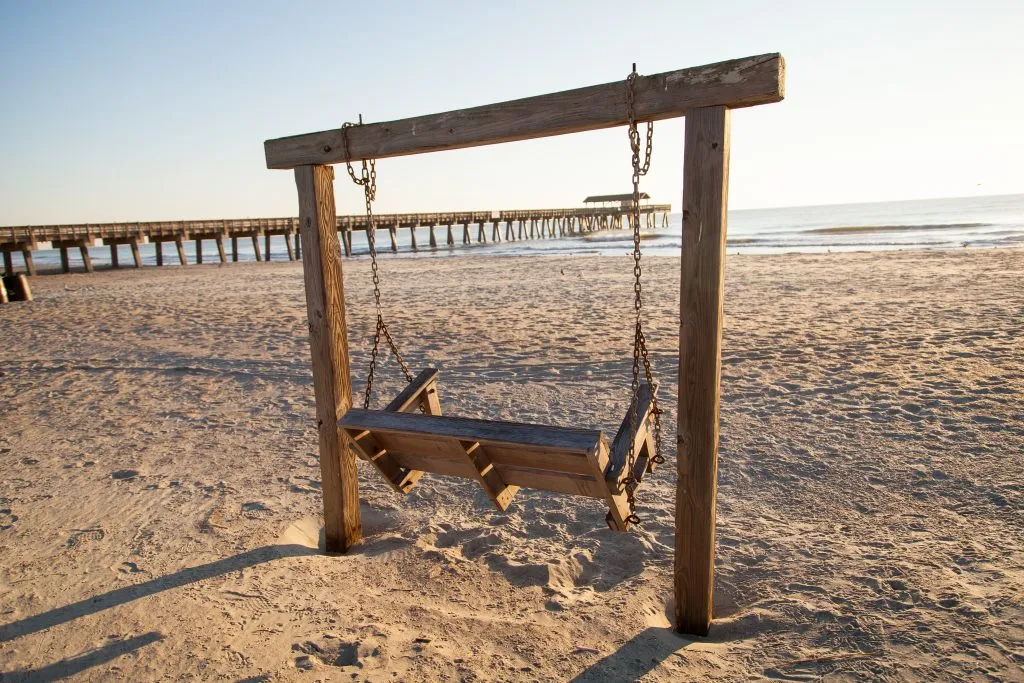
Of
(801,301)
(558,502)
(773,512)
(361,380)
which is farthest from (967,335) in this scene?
(361,380)

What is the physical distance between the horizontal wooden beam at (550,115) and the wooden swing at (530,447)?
7cm

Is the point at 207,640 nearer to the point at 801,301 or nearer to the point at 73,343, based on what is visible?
the point at 73,343

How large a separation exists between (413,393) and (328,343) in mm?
564

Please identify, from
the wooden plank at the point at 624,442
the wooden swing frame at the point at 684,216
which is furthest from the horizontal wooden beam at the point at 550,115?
the wooden plank at the point at 624,442

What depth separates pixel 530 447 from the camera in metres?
2.64

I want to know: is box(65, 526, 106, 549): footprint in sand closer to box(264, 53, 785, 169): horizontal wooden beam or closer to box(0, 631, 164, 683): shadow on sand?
box(0, 631, 164, 683): shadow on sand

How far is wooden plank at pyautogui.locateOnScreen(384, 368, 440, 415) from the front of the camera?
11.3ft

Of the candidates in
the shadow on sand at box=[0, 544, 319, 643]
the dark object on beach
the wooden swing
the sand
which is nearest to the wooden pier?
the dark object on beach

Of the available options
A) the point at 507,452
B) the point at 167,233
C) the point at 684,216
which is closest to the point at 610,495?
the point at 507,452

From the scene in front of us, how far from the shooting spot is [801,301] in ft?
35.8

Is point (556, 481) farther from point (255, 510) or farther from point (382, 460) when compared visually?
point (255, 510)

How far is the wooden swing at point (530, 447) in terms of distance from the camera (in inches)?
101

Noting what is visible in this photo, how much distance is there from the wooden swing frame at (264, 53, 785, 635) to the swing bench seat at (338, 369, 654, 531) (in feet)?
0.62

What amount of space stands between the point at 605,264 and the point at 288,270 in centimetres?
1135
